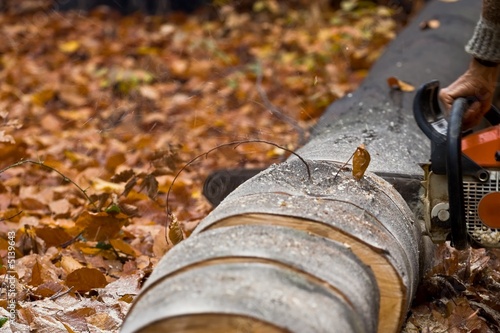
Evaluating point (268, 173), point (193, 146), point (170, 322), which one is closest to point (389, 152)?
point (268, 173)

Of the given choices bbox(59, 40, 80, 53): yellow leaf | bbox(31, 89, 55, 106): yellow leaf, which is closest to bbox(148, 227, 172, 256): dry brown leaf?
bbox(31, 89, 55, 106): yellow leaf

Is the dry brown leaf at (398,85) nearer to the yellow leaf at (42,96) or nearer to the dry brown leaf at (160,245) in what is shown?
the dry brown leaf at (160,245)

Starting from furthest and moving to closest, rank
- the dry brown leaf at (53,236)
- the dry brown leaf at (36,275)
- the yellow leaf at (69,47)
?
the yellow leaf at (69,47) < the dry brown leaf at (53,236) < the dry brown leaf at (36,275)

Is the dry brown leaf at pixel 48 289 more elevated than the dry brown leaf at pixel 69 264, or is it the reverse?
the dry brown leaf at pixel 48 289

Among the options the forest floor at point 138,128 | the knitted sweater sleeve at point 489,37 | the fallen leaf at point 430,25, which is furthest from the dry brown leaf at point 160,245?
the fallen leaf at point 430,25

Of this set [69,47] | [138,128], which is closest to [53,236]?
[138,128]

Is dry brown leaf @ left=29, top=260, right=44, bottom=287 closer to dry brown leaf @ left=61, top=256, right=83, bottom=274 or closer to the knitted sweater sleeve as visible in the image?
dry brown leaf @ left=61, top=256, right=83, bottom=274
